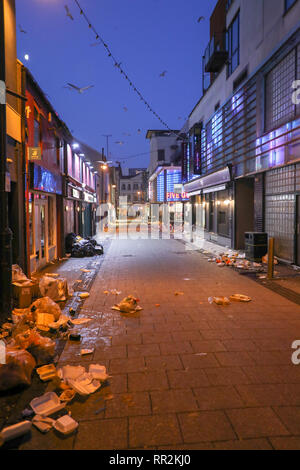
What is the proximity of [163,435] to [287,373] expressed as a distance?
209cm

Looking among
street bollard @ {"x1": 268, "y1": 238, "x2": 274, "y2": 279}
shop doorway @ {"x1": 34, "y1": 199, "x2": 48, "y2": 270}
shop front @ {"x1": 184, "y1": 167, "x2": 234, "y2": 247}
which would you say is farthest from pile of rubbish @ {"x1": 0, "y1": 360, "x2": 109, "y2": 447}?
shop front @ {"x1": 184, "y1": 167, "x2": 234, "y2": 247}

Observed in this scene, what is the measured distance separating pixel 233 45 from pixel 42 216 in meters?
13.7

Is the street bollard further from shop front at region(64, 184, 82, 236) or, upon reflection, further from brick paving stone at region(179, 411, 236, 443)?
shop front at region(64, 184, 82, 236)

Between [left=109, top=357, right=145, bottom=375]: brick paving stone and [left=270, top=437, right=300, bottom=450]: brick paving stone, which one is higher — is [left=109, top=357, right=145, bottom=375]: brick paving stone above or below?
below

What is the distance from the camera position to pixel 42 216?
12.6 meters

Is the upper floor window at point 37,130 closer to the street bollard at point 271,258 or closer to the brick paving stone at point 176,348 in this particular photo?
the street bollard at point 271,258

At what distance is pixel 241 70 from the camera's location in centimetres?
1620

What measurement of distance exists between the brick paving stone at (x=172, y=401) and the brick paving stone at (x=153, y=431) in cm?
13

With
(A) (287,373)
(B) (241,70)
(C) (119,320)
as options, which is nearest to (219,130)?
(B) (241,70)

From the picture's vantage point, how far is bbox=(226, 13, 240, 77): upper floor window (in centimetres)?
1701

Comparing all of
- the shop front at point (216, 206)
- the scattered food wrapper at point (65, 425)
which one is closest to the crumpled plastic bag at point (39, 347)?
the scattered food wrapper at point (65, 425)

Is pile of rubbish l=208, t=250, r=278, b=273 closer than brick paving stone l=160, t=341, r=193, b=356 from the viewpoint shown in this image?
No

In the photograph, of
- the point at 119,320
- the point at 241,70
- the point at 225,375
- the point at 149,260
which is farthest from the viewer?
the point at 241,70
